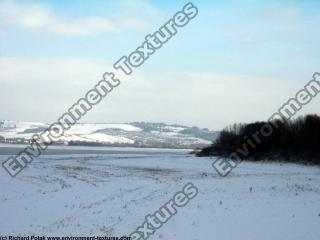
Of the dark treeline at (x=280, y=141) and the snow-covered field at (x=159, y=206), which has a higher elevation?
the snow-covered field at (x=159, y=206)

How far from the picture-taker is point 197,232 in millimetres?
12906

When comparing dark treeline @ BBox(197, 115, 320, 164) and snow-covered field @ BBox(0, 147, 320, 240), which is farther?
dark treeline @ BBox(197, 115, 320, 164)

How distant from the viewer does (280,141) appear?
60344 mm

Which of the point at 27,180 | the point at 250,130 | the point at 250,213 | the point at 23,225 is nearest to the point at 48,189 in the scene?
the point at 27,180

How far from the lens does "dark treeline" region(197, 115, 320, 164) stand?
184ft

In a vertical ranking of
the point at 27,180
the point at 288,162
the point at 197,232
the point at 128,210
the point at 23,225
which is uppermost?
the point at 27,180

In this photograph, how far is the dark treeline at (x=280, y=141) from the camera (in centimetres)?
5609

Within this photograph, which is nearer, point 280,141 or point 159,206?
point 159,206

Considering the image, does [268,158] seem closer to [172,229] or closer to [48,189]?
[48,189]

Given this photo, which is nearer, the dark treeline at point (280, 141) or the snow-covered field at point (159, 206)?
the snow-covered field at point (159, 206)

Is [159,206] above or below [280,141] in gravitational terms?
above

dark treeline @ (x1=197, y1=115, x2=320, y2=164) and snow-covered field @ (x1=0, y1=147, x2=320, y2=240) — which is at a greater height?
snow-covered field @ (x1=0, y1=147, x2=320, y2=240)

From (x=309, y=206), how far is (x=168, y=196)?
A: 18.1ft

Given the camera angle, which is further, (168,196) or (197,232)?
(168,196)
